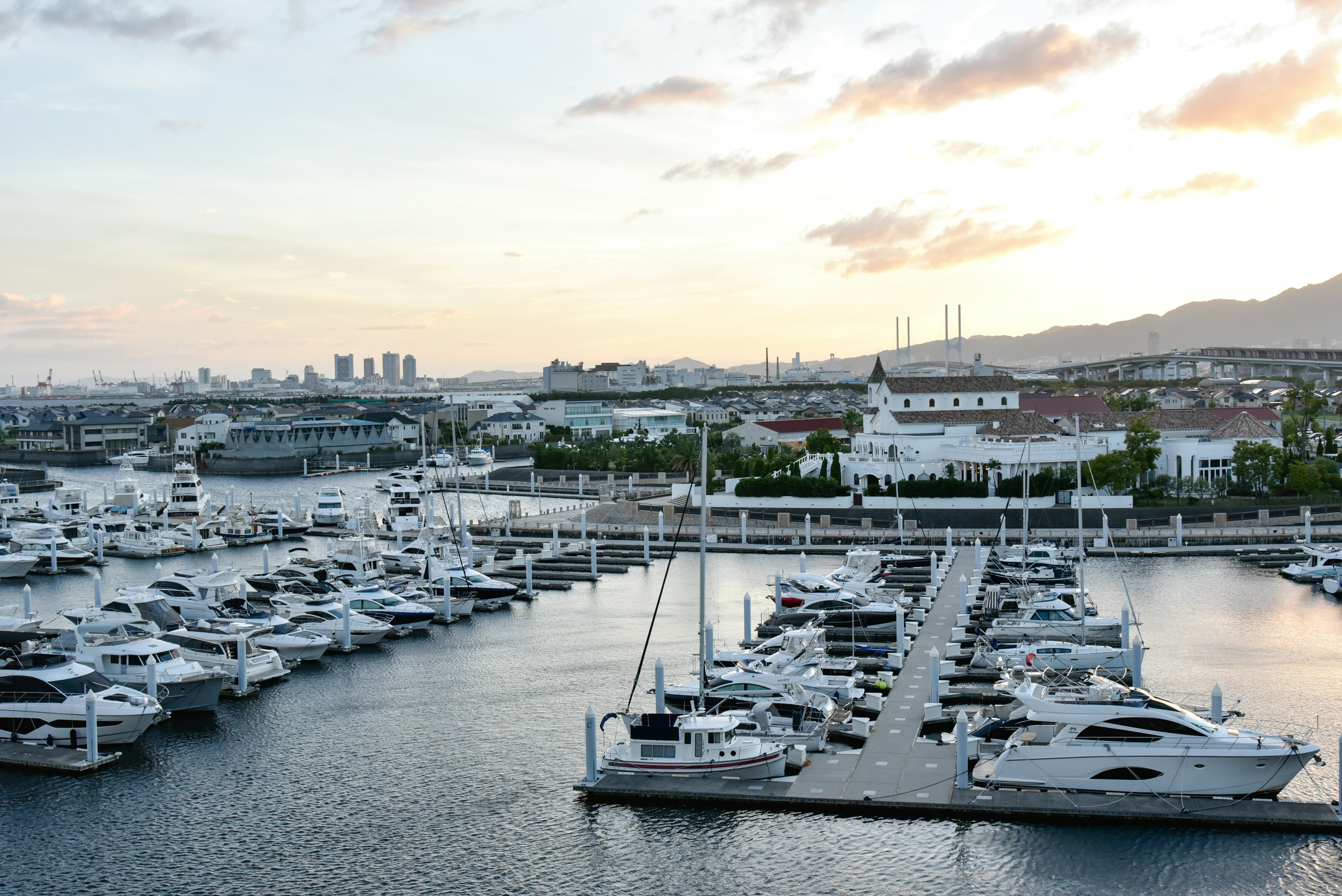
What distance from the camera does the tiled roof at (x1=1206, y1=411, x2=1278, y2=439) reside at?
59719 mm

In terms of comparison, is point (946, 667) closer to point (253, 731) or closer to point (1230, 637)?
point (1230, 637)

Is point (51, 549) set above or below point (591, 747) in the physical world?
above

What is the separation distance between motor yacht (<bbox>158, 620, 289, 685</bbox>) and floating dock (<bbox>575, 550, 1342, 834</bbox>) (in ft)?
38.6

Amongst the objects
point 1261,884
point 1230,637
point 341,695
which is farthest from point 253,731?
point 1230,637

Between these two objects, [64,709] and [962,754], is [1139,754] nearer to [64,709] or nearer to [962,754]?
[962,754]

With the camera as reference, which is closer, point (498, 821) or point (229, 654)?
point (498, 821)

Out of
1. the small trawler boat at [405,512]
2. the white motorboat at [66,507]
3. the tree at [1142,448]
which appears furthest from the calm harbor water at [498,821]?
the white motorboat at [66,507]

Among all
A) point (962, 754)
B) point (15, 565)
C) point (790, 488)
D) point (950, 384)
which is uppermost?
point (950, 384)

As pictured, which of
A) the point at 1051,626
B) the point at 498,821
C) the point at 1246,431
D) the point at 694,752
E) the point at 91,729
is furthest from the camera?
the point at 1246,431

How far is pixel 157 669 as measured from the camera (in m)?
26.0

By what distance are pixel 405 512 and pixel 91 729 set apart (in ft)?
129

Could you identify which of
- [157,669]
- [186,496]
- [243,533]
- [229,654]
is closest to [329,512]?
[243,533]

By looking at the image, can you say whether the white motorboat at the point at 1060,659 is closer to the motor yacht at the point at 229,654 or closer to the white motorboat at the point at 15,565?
the motor yacht at the point at 229,654

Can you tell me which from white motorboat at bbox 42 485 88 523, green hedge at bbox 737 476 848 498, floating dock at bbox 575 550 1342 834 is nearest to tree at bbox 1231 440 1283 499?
green hedge at bbox 737 476 848 498
